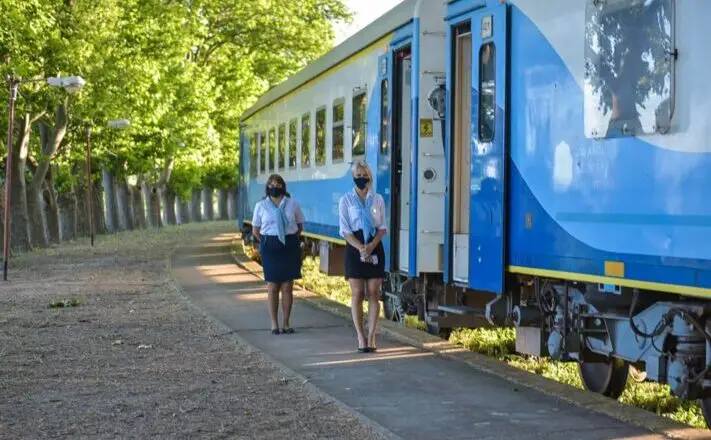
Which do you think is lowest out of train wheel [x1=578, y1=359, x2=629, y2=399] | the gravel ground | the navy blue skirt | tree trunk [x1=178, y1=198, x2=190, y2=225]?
tree trunk [x1=178, y1=198, x2=190, y2=225]

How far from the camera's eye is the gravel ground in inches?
336

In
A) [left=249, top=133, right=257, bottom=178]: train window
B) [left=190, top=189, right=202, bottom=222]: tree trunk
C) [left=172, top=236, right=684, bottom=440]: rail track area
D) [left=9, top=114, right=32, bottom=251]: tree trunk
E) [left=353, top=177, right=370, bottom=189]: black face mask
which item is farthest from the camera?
[left=190, top=189, right=202, bottom=222]: tree trunk

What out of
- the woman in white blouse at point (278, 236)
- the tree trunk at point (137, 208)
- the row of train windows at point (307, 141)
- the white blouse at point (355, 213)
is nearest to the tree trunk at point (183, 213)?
the tree trunk at point (137, 208)

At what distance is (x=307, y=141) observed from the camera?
805 inches

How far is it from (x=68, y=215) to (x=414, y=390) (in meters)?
39.1

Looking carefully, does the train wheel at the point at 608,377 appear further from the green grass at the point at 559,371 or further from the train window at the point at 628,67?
the train window at the point at 628,67

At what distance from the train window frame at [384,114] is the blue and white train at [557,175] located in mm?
45

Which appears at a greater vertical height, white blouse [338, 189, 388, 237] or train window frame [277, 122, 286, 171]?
train window frame [277, 122, 286, 171]

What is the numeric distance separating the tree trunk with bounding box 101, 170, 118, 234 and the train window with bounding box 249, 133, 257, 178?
22.8m

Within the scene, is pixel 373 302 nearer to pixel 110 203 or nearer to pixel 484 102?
pixel 484 102

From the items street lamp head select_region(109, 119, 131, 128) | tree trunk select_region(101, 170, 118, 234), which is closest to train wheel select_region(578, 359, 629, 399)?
street lamp head select_region(109, 119, 131, 128)

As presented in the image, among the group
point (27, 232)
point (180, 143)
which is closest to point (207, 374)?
point (27, 232)

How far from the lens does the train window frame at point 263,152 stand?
86.8 ft

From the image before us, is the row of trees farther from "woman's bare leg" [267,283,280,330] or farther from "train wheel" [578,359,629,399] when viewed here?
"train wheel" [578,359,629,399]
